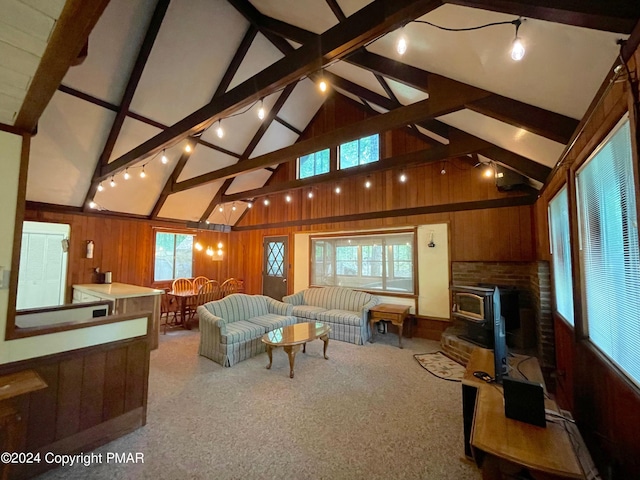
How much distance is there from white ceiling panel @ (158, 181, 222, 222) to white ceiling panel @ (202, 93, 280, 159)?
48.5 inches

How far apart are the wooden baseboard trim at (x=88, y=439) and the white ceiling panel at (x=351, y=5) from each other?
4.42 m

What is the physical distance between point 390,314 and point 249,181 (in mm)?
5228

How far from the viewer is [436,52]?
89.4 inches

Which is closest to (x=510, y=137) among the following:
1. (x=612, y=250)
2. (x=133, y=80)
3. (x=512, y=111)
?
(x=512, y=111)

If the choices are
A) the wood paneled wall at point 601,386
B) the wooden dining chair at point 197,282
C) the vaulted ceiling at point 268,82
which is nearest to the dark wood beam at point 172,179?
the vaulted ceiling at point 268,82

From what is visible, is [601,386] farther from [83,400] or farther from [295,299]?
[295,299]

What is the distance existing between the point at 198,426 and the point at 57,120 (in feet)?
16.5

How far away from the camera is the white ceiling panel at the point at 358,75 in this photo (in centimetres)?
391

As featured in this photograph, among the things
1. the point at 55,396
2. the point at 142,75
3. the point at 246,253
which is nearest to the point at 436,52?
the point at 55,396

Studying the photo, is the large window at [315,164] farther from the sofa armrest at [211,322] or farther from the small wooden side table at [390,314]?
the sofa armrest at [211,322]

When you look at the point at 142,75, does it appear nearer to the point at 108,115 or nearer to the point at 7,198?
the point at 108,115

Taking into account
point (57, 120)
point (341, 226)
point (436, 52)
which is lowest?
A: point (341, 226)

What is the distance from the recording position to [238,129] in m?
5.89

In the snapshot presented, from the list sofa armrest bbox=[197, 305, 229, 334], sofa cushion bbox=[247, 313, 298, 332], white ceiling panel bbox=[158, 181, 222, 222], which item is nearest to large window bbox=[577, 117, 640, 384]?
sofa cushion bbox=[247, 313, 298, 332]
